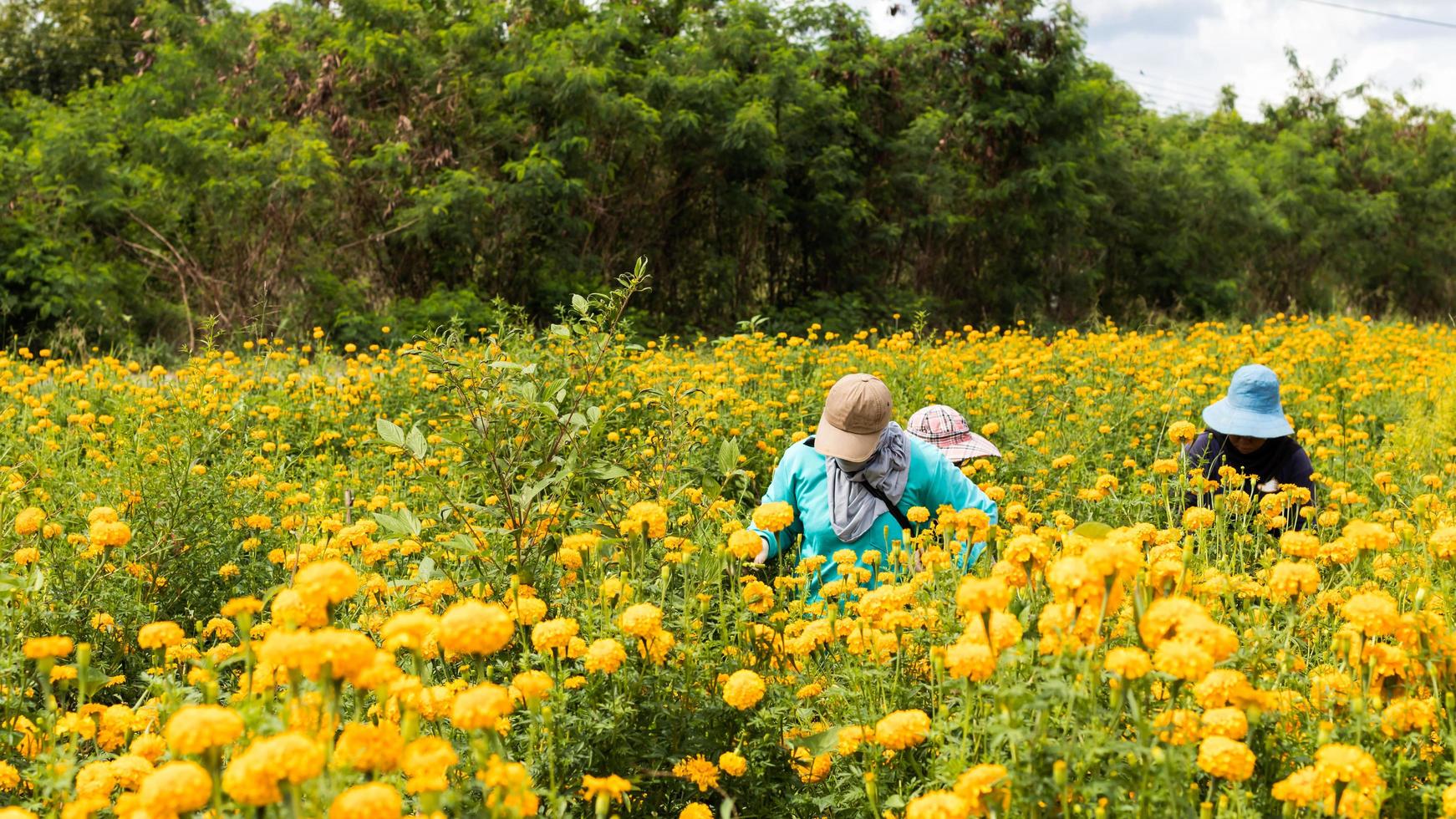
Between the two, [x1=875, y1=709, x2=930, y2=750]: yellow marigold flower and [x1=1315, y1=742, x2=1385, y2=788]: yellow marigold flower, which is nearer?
[x1=1315, y1=742, x2=1385, y2=788]: yellow marigold flower

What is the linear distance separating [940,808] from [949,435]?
3.14 meters

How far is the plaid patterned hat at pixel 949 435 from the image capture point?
4438mm

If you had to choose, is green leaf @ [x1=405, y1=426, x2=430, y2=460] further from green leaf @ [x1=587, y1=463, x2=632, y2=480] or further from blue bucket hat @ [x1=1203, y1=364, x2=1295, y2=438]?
blue bucket hat @ [x1=1203, y1=364, x2=1295, y2=438]

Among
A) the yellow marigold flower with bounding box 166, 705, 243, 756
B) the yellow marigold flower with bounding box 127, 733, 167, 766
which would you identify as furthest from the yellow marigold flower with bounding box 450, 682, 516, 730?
the yellow marigold flower with bounding box 127, 733, 167, 766

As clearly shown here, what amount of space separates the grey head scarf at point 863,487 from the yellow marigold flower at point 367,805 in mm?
2415

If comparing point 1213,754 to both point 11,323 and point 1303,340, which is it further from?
point 11,323

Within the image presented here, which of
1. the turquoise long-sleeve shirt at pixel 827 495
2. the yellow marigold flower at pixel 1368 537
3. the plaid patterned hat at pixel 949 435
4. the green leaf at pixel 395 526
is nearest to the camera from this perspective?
the yellow marigold flower at pixel 1368 537

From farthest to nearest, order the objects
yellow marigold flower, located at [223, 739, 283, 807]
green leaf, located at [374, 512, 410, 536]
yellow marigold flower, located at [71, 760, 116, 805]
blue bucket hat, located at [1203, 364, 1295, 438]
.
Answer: blue bucket hat, located at [1203, 364, 1295, 438] < green leaf, located at [374, 512, 410, 536] < yellow marigold flower, located at [71, 760, 116, 805] < yellow marigold flower, located at [223, 739, 283, 807]

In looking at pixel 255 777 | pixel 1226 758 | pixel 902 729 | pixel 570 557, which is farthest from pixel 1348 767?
pixel 570 557

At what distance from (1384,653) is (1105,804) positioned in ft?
1.88

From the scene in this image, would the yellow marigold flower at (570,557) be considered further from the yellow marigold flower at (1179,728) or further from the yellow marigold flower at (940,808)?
the yellow marigold flower at (1179,728)

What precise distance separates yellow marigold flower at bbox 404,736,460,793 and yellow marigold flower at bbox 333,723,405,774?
0.02 metres

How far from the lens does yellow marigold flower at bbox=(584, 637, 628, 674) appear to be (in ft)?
6.46

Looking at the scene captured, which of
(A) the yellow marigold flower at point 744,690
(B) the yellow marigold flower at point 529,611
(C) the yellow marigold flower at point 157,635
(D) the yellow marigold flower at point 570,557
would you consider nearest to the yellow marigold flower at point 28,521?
(C) the yellow marigold flower at point 157,635
